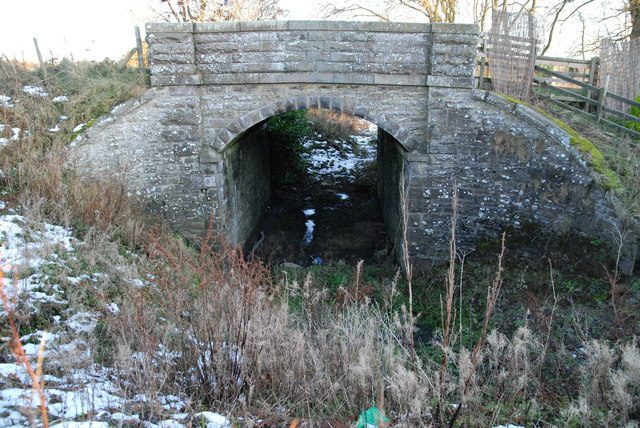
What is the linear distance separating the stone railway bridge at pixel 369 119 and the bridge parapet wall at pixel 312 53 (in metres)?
0.02

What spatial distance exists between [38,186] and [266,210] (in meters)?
6.93

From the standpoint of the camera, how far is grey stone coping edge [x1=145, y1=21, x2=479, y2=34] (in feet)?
23.6

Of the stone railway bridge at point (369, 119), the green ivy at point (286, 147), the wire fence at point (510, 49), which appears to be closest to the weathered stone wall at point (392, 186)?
the stone railway bridge at point (369, 119)

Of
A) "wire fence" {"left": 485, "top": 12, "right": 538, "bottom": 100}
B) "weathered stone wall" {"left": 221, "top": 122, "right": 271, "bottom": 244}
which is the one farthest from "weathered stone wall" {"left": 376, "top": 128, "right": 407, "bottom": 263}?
"weathered stone wall" {"left": 221, "top": 122, "right": 271, "bottom": 244}

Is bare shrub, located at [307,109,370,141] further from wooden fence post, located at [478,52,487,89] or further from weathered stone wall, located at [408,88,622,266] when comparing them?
weathered stone wall, located at [408,88,622,266]

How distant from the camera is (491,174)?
7711 mm

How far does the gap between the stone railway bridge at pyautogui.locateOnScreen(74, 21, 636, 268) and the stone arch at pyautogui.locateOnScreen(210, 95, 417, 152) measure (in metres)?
0.02

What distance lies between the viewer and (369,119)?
765 centimetres

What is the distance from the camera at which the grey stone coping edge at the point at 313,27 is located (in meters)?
7.20

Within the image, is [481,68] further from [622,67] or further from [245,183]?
[245,183]

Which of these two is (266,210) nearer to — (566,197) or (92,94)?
(92,94)

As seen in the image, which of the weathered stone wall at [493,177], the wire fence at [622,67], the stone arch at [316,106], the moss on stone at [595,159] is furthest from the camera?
the wire fence at [622,67]

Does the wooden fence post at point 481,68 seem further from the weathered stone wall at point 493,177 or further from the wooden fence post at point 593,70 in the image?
the wooden fence post at point 593,70

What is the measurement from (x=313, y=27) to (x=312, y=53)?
16.1 inches
